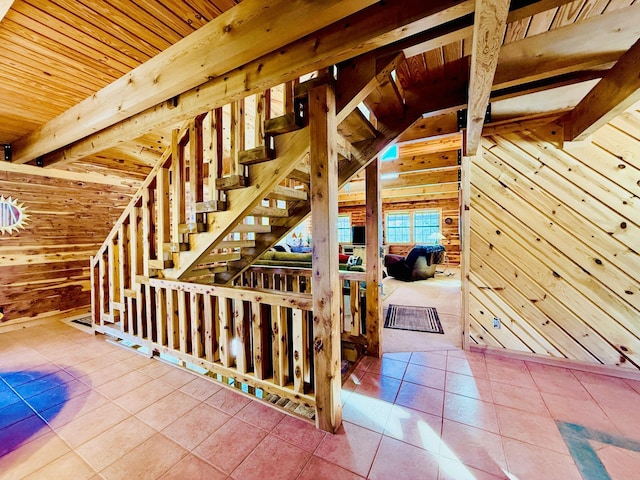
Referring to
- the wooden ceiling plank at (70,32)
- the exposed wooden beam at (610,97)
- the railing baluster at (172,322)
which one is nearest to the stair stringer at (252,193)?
the railing baluster at (172,322)

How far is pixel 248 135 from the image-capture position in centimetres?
391

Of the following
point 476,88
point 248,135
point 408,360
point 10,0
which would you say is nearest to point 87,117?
point 10,0

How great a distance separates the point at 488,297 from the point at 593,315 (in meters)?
0.77

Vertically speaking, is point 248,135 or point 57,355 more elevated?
point 248,135

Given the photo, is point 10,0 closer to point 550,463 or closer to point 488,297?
point 550,463

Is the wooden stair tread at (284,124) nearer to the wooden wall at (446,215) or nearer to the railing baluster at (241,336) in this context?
the railing baluster at (241,336)

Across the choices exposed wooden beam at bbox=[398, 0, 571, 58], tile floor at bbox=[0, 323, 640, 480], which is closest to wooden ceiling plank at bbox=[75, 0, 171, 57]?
exposed wooden beam at bbox=[398, 0, 571, 58]

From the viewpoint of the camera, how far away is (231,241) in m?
2.52

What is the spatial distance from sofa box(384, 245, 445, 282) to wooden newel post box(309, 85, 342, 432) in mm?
5263

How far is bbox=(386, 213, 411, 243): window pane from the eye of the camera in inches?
400

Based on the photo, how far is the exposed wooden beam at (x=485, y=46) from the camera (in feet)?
2.93

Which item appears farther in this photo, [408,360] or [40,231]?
[40,231]

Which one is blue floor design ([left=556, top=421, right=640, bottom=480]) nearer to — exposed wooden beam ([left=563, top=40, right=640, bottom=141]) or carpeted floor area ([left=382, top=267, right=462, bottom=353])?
carpeted floor area ([left=382, top=267, right=462, bottom=353])

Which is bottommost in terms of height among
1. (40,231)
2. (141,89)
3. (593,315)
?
(593,315)
